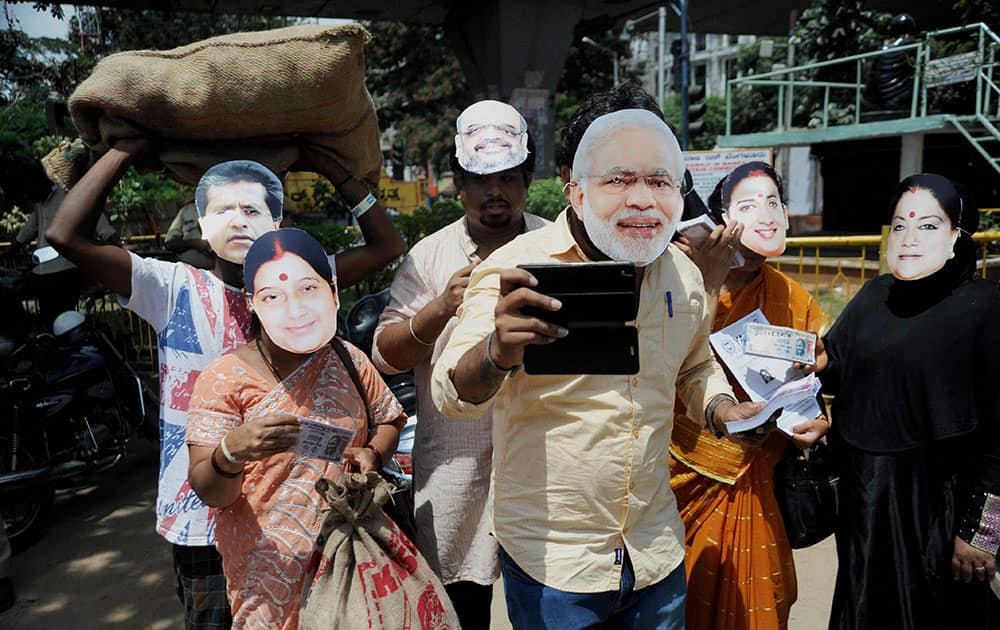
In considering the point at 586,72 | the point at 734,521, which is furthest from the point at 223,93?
the point at 586,72

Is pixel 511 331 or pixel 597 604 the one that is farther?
pixel 597 604

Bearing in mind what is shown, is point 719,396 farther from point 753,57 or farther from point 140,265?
point 753,57

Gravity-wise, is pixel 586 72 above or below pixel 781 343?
above

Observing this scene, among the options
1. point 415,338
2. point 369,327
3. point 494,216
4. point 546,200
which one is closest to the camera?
point 415,338

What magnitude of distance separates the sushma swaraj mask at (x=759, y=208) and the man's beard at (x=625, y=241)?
2.42ft

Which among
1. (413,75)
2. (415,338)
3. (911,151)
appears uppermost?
(413,75)

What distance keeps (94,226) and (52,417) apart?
2804mm

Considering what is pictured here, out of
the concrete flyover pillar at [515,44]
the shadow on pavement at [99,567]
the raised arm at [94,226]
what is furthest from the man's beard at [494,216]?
the concrete flyover pillar at [515,44]

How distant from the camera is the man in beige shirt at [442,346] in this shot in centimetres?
225

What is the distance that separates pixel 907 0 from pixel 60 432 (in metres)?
17.5

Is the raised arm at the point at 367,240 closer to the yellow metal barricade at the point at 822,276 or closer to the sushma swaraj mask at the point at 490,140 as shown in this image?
the sushma swaraj mask at the point at 490,140

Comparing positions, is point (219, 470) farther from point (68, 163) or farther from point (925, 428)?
point (925, 428)

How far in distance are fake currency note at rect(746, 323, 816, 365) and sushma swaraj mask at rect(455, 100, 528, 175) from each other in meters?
0.86

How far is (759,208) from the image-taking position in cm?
225
